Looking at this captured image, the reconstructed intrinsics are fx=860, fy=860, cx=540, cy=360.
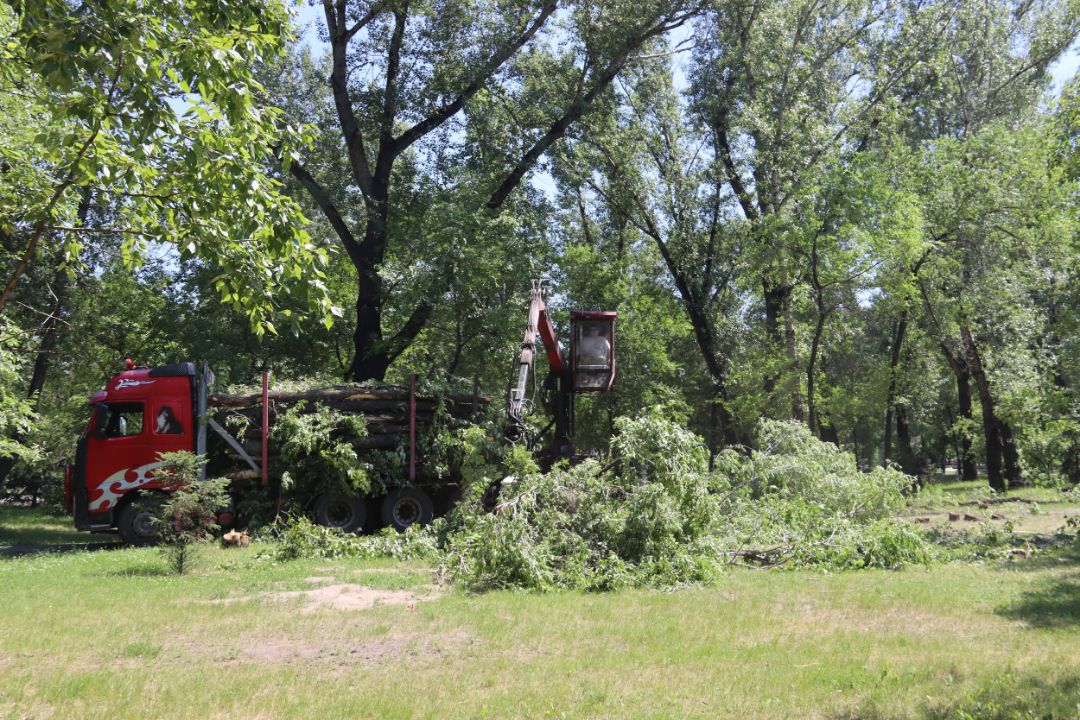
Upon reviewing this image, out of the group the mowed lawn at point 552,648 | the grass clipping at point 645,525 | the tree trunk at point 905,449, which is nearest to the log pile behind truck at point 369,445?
the grass clipping at point 645,525

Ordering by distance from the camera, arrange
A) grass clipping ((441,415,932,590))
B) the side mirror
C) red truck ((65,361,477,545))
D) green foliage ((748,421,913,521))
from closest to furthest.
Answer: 1. grass clipping ((441,415,932,590))
2. green foliage ((748,421,913,521))
3. red truck ((65,361,477,545))
4. the side mirror

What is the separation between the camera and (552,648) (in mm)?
7418

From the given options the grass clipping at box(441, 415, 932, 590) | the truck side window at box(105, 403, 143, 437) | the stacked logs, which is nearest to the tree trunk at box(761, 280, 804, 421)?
the stacked logs

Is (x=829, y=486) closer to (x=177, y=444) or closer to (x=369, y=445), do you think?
(x=369, y=445)

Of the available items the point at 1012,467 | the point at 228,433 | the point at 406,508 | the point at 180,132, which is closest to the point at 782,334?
the point at 1012,467

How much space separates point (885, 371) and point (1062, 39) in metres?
12.1

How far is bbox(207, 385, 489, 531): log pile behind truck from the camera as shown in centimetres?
1719

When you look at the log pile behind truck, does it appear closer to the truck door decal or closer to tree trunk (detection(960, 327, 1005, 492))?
the truck door decal

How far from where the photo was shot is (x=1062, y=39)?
→ 27.9 metres

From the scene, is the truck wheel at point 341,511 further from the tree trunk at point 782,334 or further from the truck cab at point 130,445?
the tree trunk at point 782,334

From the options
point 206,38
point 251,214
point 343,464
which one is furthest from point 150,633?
point 343,464

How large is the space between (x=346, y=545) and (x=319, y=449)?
10.5 feet

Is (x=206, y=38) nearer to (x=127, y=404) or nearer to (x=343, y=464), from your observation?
(x=343, y=464)

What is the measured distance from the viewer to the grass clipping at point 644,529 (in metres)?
10.8
